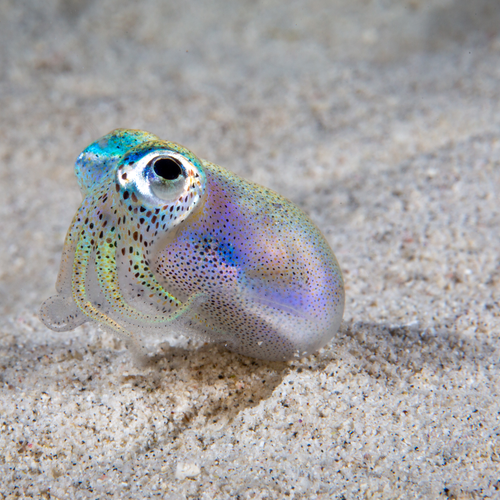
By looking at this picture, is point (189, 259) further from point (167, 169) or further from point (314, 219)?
point (314, 219)

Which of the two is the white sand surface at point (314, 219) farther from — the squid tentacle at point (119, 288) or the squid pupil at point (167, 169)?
the squid pupil at point (167, 169)

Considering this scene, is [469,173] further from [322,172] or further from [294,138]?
[294,138]

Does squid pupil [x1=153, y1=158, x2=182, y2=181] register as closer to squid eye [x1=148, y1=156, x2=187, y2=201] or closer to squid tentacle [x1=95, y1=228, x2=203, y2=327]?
squid eye [x1=148, y1=156, x2=187, y2=201]

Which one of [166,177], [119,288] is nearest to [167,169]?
[166,177]

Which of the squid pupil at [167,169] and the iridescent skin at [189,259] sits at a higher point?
the squid pupil at [167,169]

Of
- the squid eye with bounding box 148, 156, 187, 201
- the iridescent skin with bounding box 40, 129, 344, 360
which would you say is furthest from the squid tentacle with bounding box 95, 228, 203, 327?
the squid eye with bounding box 148, 156, 187, 201

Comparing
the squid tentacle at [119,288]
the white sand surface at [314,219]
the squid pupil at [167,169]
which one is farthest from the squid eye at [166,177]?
the white sand surface at [314,219]
